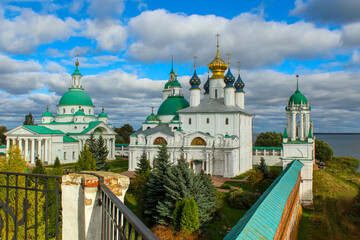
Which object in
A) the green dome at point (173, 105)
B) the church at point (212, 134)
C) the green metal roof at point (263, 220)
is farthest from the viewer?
the green dome at point (173, 105)

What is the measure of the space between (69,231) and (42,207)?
896cm

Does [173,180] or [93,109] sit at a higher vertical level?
[93,109]

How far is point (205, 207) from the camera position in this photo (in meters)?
14.7

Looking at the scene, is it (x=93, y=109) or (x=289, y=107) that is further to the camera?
(x=93, y=109)

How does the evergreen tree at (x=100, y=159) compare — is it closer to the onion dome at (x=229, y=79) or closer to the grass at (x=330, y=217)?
the onion dome at (x=229, y=79)

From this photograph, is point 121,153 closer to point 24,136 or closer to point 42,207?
point 24,136

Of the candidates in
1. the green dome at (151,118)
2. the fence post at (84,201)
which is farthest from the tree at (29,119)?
the fence post at (84,201)

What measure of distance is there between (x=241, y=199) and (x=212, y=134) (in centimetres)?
1343

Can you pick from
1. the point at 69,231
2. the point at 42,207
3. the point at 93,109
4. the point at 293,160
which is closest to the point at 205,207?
the point at 42,207

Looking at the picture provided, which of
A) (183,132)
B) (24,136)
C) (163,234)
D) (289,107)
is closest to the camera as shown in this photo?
(163,234)

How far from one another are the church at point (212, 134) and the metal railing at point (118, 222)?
87.1 ft

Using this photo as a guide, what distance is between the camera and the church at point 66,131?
38.5 m

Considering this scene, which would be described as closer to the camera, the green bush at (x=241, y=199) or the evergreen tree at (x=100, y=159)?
the green bush at (x=241, y=199)

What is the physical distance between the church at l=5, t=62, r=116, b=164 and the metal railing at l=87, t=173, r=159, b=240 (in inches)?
1517
